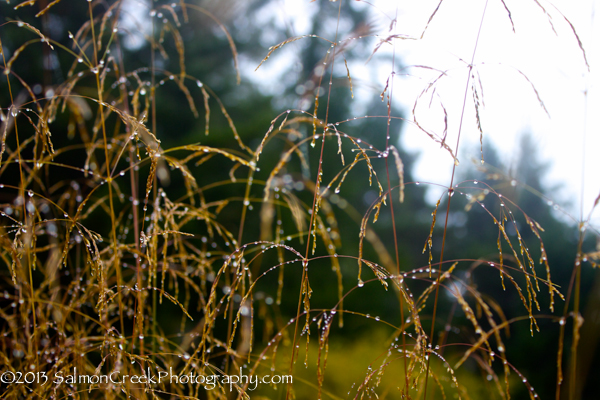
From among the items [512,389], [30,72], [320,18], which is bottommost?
[512,389]

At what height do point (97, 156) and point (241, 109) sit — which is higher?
point (241, 109)

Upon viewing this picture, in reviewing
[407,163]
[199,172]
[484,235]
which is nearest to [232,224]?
[199,172]

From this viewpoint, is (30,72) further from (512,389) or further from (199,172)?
(512,389)

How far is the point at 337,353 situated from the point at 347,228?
1.26m

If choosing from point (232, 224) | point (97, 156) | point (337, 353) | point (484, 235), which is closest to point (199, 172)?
point (232, 224)

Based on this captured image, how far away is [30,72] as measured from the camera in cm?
280

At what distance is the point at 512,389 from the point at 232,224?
4096 millimetres

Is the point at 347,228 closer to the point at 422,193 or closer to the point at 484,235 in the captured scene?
the point at 422,193

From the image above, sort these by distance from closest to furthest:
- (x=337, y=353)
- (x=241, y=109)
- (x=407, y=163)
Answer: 1. (x=337, y=353)
2. (x=241, y=109)
3. (x=407, y=163)

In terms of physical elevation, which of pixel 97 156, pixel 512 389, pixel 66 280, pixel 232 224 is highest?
pixel 97 156

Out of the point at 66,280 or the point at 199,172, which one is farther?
the point at 199,172

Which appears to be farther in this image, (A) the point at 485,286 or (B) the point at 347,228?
(A) the point at 485,286

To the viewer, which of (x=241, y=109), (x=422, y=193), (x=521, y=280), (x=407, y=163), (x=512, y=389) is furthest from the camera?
(x=422, y=193)

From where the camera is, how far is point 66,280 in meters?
1.55
